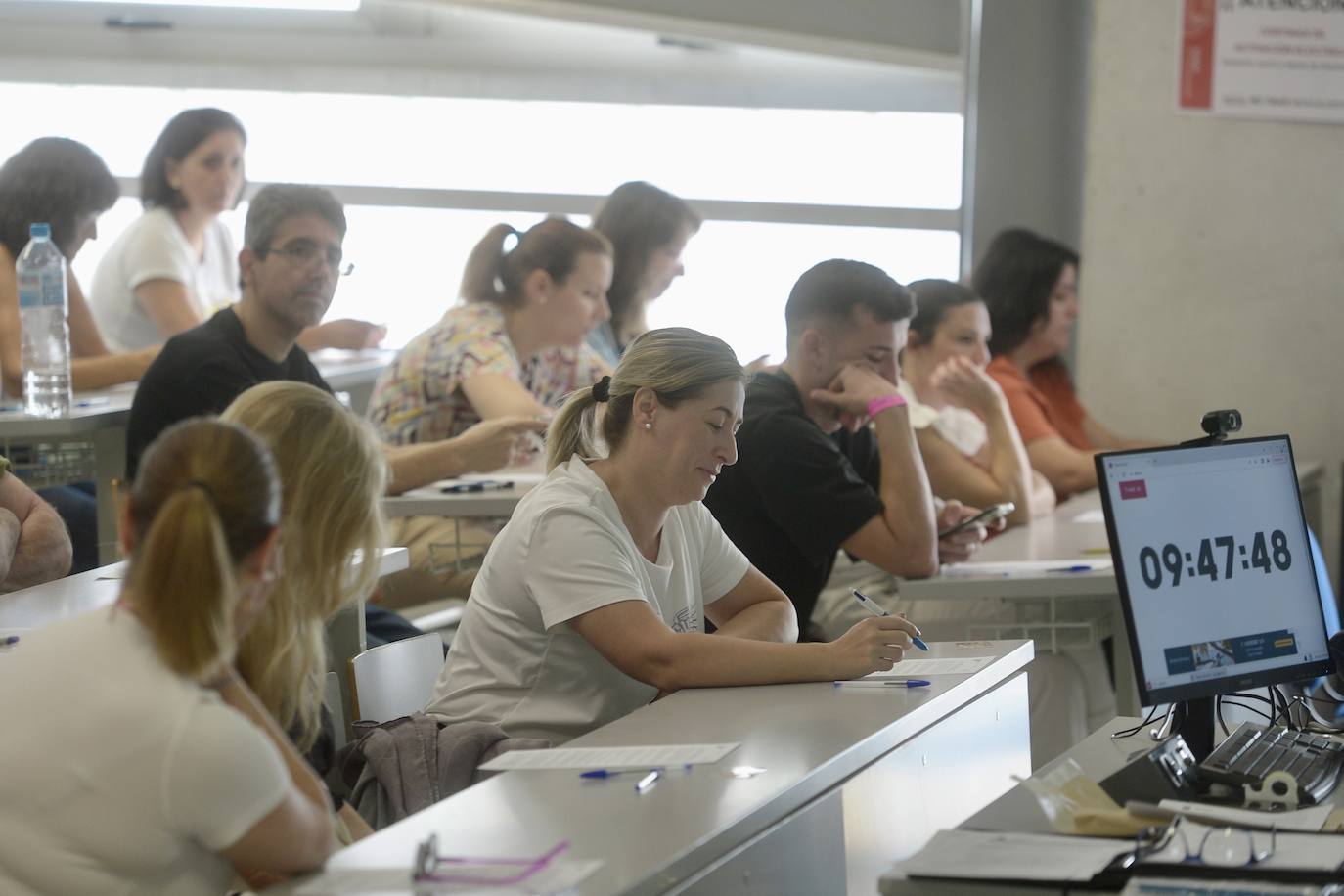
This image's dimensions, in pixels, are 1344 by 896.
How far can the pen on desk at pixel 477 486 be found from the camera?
11.7ft

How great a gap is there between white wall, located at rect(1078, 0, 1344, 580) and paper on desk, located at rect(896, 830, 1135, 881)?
4558 millimetres

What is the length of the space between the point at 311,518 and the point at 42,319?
2.58 m

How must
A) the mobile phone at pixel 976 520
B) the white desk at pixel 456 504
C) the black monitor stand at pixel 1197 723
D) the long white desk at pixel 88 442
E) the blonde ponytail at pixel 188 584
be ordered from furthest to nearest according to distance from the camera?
the long white desk at pixel 88 442 < the white desk at pixel 456 504 < the mobile phone at pixel 976 520 < the black monitor stand at pixel 1197 723 < the blonde ponytail at pixel 188 584

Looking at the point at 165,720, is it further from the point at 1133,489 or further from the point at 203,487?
the point at 1133,489

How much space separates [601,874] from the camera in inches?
55.1

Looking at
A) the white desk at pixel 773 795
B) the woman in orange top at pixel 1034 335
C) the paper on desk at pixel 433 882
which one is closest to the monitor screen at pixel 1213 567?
the white desk at pixel 773 795

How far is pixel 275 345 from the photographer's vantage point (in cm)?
347

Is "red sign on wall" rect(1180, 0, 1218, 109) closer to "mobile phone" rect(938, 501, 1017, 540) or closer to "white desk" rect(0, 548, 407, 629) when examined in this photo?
"mobile phone" rect(938, 501, 1017, 540)

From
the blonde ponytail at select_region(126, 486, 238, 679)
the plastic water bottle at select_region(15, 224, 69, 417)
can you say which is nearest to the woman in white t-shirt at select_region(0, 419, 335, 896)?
the blonde ponytail at select_region(126, 486, 238, 679)

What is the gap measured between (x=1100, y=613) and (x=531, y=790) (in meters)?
2.04

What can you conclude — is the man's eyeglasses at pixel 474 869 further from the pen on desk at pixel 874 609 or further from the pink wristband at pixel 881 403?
the pink wristband at pixel 881 403

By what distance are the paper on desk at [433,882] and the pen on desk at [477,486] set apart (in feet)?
7.14

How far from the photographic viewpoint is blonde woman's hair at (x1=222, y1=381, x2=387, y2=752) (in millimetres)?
1595

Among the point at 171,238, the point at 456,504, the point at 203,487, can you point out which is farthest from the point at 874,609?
the point at 171,238
